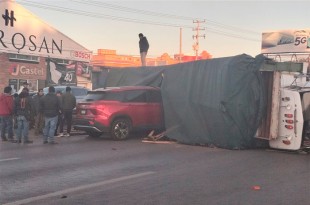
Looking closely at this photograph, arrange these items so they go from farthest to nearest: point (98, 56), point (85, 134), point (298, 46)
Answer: point (98, 56) → point (298, 46) → point (85, 134)

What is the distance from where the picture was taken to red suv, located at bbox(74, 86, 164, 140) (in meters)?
14.5

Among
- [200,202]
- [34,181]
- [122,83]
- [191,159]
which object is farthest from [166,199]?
[122,83]

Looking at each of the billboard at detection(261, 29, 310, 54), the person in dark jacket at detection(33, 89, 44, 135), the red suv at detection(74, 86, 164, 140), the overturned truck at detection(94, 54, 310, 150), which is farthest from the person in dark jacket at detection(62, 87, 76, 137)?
the billboard at detection(261, 29, 310, 54)

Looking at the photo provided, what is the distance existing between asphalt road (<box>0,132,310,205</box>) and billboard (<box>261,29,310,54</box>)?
90.7 ft

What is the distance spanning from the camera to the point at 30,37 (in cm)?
3372

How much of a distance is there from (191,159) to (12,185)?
14.7ft

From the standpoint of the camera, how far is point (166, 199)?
6715 mm

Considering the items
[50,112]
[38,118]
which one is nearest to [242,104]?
[50,112]

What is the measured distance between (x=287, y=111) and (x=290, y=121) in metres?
0.27

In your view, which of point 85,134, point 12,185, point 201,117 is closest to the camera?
point 12,185

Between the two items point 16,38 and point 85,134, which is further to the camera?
point 16,38

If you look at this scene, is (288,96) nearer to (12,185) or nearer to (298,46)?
(12,185)

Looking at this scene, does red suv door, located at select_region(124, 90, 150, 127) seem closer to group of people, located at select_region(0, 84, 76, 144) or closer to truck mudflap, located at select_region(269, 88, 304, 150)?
group of people, located at select_region(0, 84, 76, 144)

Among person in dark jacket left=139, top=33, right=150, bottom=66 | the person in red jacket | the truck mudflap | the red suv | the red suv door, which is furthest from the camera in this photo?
person in dark jacket left=139, top=33, right=150, bottom=66
